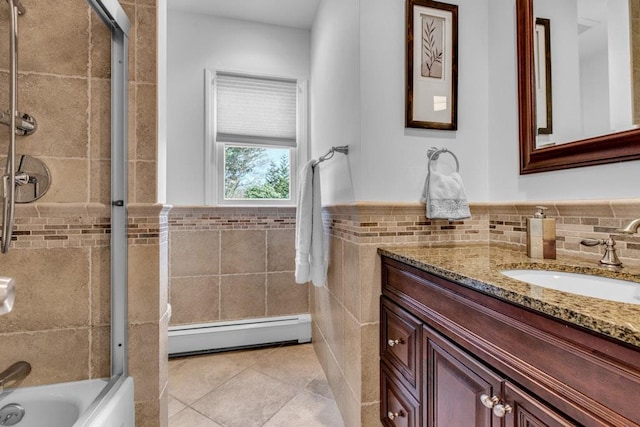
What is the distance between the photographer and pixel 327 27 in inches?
73.2

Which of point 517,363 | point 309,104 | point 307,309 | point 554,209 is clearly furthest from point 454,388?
point 309,104

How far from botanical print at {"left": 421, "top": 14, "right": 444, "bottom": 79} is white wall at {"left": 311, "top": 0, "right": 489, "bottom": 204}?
4.1 inches

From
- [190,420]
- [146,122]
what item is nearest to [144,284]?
[146,122]

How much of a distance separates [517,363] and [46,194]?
1.59 meters

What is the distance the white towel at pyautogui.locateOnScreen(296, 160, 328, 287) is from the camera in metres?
1.74

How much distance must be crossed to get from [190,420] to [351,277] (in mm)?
1089

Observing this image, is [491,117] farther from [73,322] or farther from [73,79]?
[73,322]

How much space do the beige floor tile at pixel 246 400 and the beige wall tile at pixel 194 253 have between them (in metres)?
0.78

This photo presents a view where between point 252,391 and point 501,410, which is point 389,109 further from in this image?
point 252,391

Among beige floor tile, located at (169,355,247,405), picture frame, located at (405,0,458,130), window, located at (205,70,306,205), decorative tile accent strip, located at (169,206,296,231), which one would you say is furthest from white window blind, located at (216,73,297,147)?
beige floor tile, located at (169,355,247,405)

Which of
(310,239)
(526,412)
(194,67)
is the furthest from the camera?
(194,67)

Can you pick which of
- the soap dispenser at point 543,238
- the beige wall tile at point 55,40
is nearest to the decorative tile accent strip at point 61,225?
the beige wall tile at point 55,40

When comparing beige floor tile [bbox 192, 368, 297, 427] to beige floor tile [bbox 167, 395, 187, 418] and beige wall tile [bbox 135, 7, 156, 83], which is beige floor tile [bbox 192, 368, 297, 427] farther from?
beige wall tile [bbox 135, 7, 156, 83]

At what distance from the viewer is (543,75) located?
48.2 inches
